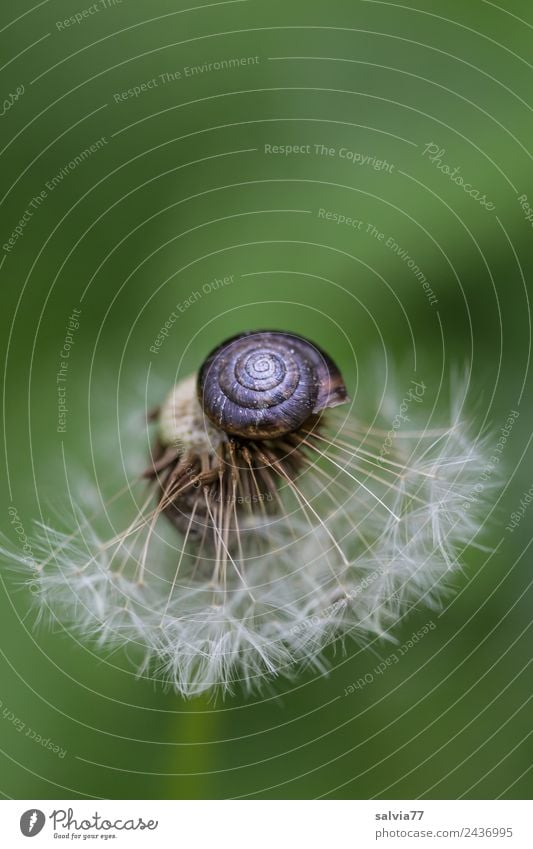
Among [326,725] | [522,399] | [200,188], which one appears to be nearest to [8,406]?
[200,188]

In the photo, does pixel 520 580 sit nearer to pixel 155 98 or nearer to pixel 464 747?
pixel 464 747

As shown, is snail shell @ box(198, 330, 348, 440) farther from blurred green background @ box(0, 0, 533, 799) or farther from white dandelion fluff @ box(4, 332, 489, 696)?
blurred green background @ box(0, 0, 533, 799)

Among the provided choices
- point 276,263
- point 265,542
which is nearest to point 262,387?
point 265,542

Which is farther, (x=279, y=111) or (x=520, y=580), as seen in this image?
(x=279, y=111)

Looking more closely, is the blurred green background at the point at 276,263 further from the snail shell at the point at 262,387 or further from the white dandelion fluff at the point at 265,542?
the snail shell at the point at 262,387

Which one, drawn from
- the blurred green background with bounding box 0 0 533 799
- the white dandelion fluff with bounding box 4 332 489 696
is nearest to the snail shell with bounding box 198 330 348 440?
the white dandelion fluff with bounding box 4 332 489 696

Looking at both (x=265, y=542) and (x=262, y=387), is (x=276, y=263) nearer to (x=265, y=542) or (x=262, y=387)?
(x=265, y=542)
